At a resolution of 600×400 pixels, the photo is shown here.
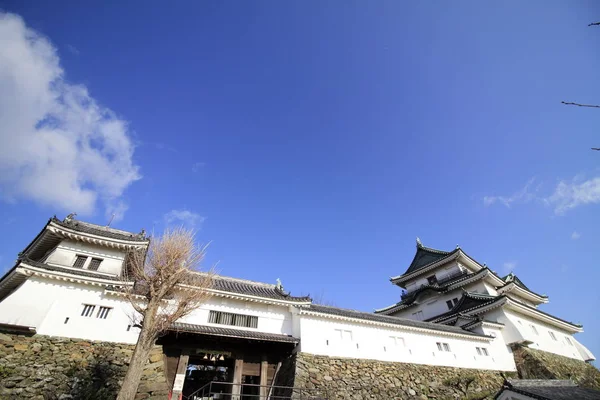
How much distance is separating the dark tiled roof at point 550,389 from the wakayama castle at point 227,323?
193 inches

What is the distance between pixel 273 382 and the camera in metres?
14.1

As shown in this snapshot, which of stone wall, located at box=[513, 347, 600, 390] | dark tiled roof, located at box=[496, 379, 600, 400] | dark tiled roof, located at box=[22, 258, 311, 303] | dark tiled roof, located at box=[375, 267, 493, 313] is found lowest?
dark tiled roof, located at box=[496, 379, 600, 400]

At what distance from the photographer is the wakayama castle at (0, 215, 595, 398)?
1262 centimetres

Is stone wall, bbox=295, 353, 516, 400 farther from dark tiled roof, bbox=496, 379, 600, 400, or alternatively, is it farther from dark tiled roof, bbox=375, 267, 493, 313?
dark tiled roof, bbox=375, 267, 493, 313

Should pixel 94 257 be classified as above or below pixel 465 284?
below

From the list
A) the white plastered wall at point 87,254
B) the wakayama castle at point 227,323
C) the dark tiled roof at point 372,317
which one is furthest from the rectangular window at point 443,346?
the white plastered wall at point 87,254

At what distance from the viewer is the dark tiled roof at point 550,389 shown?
10750 millimetres

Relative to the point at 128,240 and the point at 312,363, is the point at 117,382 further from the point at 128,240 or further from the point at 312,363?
the point at 312,363

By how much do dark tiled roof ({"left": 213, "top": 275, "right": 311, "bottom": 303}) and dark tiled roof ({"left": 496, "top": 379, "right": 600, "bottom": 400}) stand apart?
972 centimetres

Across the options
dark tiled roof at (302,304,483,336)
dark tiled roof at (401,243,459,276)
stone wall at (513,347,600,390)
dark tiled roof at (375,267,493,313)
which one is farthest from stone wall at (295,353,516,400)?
dark tiled roof at (401,243,459,276)

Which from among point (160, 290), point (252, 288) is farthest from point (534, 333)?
point (160, 290)

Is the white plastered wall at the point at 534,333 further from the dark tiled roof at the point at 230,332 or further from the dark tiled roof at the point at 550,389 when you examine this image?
the dark tiled roof at the point at 230,332

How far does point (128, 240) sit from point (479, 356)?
24.0 m

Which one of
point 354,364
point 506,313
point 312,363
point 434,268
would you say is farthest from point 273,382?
point 434,268
